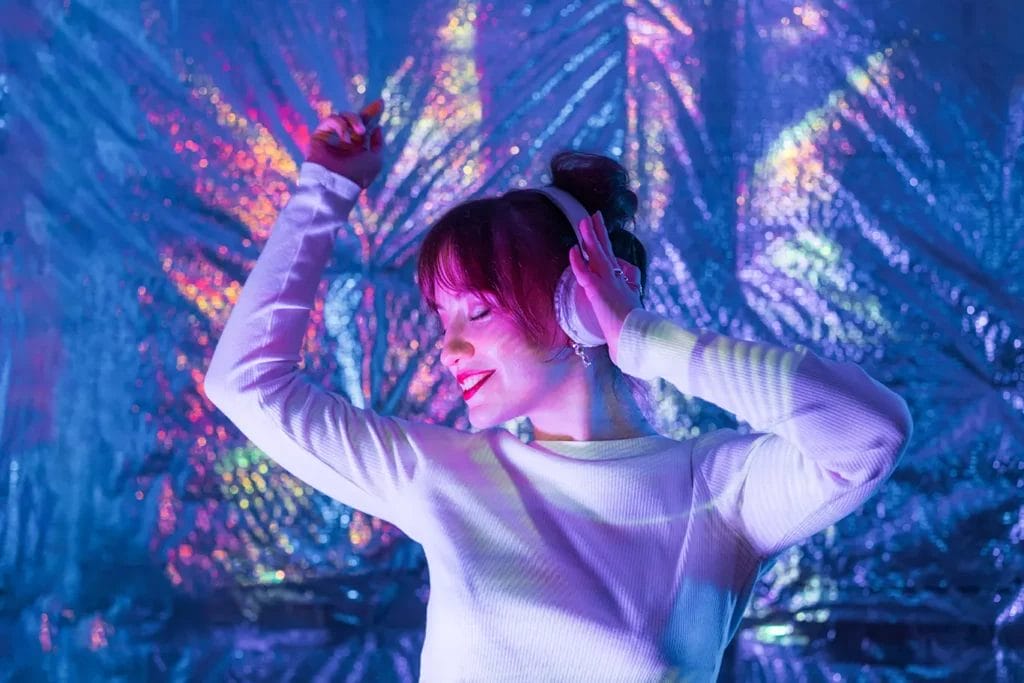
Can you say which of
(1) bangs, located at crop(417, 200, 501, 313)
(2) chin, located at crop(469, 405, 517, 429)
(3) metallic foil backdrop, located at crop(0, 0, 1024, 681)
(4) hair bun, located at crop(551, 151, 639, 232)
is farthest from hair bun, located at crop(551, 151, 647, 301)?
(3) metallic foil backdrop, located at crop(0, 0, 1024, 681)

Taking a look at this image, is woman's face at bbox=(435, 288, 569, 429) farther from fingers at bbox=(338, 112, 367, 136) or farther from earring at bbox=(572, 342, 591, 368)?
fingers at bbox=(338, 112, 367, 136)

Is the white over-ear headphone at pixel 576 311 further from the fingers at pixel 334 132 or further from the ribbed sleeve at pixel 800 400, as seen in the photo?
the fingers at pixel 334 132

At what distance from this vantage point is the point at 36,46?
1409 millimetres

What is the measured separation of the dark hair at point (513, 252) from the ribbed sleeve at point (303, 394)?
115mm

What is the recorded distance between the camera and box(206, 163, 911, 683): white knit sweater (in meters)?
0.79

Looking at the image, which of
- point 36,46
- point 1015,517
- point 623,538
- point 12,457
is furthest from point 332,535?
point 1015,517

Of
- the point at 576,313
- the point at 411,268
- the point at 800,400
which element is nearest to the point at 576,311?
the point at 576,313

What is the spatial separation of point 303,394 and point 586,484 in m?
0.29

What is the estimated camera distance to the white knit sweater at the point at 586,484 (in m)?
0.79

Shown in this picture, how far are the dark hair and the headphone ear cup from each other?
A: 0.04 metres

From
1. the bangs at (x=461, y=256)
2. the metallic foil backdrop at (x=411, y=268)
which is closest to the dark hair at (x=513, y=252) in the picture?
the bangs at (x=461, y=256)

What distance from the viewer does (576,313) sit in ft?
2.93

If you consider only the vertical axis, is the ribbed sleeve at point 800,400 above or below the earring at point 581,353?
below

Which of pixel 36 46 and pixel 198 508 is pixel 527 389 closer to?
pixel 198 508
